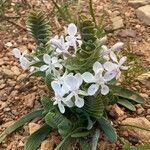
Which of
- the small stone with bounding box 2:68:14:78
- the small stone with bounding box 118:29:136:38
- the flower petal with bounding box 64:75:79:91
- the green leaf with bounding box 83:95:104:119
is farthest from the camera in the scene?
the small stone with bounding box 118:29:136:38

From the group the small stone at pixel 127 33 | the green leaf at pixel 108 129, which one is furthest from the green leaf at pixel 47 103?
the small stone at pixel 127 33

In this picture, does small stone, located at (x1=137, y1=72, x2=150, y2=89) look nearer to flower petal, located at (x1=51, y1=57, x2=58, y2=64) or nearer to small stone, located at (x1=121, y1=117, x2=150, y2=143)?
small stone, located at (x1=121, y1=117, x2=150, y2=143)

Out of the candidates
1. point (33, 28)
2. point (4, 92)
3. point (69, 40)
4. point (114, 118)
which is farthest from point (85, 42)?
point (4, 92)

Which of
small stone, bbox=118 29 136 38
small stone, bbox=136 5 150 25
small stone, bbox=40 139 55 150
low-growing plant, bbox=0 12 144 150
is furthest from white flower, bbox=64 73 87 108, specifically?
small stone, bbox=136 5 150 25

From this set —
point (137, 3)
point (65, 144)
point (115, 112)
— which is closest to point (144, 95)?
point (115, 112)

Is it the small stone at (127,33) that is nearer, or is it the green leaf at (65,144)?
the green leaf at (65,144)

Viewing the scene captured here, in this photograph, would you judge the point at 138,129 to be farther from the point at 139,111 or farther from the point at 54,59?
the point at 54,59

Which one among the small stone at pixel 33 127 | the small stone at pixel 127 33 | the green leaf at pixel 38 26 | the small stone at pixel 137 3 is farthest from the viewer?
the small stone at pixel 137 3

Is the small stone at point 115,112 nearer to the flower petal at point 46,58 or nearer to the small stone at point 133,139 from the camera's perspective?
the small stone at point 133,139
